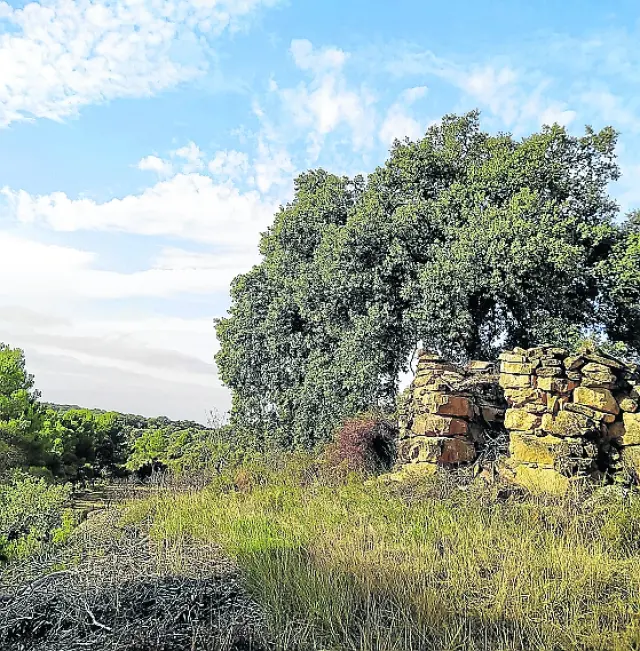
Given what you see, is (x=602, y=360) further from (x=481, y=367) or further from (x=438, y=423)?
(x=438, y=423)

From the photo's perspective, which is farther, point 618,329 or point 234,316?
point 234,316

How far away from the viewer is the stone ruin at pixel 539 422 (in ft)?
26.5

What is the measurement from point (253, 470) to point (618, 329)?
6.93 meters

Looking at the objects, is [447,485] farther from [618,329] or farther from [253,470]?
[618,329]

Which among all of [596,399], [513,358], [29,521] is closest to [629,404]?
[596,399]

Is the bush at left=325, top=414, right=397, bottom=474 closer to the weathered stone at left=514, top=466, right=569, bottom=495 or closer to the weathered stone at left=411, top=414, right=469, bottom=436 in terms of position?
the weathered stone at left=411, top=414, right=469, bottom=436

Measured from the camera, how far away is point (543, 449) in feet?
26.9

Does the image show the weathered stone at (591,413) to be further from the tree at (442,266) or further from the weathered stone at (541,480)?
the tree at (442,266)

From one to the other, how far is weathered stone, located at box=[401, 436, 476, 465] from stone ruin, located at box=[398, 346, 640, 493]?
0.04ft

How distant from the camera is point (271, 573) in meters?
5.46

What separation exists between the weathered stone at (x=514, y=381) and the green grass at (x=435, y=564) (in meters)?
1.61

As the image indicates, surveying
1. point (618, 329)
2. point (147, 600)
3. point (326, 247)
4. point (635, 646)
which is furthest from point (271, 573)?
point (618, 329)

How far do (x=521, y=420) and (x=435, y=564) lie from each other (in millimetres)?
3753

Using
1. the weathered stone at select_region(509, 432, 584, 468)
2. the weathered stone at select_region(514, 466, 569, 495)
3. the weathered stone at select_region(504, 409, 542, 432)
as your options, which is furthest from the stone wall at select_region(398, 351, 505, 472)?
the weathered stone at select_region(514, 466, 569, 495)
